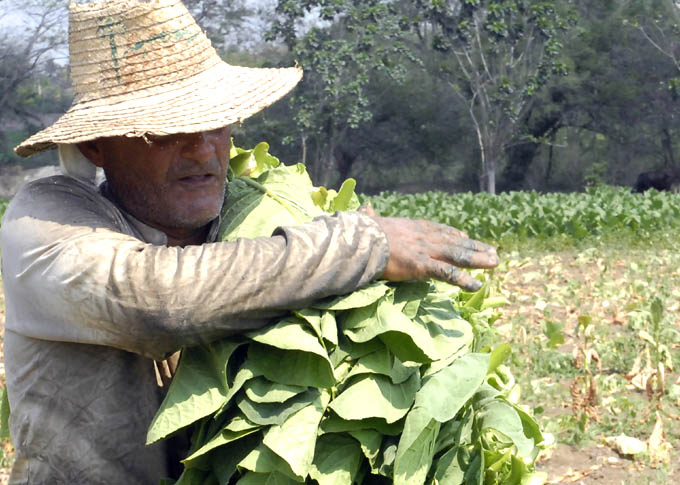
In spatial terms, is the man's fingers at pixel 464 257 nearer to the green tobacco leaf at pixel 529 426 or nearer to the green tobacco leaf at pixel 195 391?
the green tobacco leaf at pixel 529 426

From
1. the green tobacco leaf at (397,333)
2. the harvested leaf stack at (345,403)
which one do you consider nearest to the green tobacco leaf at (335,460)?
the harvested leaf stack at (345,403)

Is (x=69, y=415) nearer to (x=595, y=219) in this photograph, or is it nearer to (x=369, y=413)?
(x=369, y=413)

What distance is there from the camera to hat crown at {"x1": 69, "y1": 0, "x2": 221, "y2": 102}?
2.11 m

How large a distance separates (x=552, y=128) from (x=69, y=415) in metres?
39.2

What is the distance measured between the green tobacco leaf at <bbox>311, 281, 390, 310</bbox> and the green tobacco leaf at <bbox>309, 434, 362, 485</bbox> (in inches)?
10.7

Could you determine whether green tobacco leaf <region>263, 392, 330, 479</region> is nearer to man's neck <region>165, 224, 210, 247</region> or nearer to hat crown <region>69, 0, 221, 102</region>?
man's neck <region>165, 224, 210, 247</region>

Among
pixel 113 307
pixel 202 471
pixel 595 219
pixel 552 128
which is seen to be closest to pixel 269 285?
pixel 113 307

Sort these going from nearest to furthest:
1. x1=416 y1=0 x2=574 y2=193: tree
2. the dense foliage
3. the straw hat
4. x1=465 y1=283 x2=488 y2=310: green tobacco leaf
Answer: the straw hat, x1=465 y1=283 x2=488 y2=310: green tobacco leaf, the dense foliage, x1=416 y1=0 x2=574 y2=193: tree

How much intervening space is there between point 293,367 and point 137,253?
40cm

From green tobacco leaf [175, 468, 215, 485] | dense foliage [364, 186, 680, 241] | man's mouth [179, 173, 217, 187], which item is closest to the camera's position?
green tobacco leaf [175, 468, 215, 485]

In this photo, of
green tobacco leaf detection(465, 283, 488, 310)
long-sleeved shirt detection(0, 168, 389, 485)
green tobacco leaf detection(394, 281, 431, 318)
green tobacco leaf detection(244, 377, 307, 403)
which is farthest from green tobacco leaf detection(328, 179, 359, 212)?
green tobacco leaf detection(244, 377, 307, 403)

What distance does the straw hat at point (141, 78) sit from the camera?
204 cm

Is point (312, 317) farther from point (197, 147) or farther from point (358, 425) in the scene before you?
point (197, 147)

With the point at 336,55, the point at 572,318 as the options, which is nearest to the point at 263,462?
the point at 572,318
